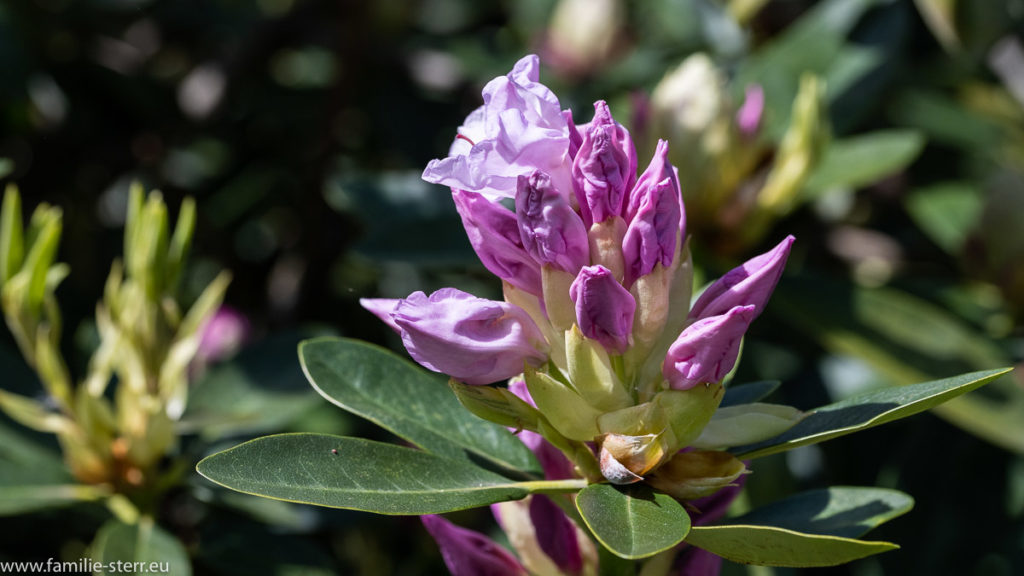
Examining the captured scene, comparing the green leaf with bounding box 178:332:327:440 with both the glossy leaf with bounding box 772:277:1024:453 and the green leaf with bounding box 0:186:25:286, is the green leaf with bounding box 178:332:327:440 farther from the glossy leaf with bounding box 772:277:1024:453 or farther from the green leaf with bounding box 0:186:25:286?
the glossy leaf with bounding box 772:277:1024:453

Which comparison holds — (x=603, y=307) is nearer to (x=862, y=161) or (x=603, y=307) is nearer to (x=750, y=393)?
(x=750, y=393)

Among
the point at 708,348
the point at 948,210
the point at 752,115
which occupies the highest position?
the point at 708,348

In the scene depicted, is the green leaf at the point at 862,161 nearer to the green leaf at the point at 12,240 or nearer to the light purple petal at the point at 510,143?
the light purple petal at the point at 510,143

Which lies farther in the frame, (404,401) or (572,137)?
(404,401)

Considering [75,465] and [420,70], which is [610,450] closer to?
[75,465]

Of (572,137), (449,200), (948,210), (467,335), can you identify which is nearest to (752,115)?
(449,200)

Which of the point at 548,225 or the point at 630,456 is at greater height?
the point at 548,225
